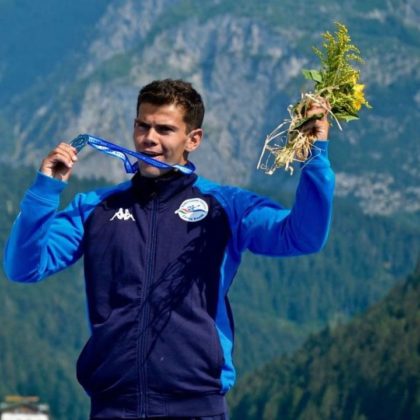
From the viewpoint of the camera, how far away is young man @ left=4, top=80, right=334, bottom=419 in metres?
13.0

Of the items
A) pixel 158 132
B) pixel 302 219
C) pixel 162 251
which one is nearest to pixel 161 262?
pixel 162 251

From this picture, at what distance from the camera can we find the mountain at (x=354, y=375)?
417 feet

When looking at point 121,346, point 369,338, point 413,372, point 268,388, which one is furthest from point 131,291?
point 268,388

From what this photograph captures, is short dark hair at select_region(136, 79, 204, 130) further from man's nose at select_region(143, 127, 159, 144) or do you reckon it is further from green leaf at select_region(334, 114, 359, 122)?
green leaf at select_region(334, 114, 359, 122)

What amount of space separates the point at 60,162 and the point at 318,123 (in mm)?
1351

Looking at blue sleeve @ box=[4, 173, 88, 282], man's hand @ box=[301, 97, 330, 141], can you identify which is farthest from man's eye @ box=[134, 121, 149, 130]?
man's hand @ box=[301, 97, 330, 141]

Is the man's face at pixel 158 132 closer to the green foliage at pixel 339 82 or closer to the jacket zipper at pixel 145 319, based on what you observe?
the jacket zipper at pixel 145 319

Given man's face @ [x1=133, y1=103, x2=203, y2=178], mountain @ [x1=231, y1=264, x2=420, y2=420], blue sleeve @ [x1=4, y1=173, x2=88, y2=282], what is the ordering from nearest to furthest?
1. blue sleeve @ [x1=4, y1=173, x2=88, y2=282]
2. man's face @ [x1=133, y1=103, x2=203, y2=178]
3. mountain @ [x1=231, y1=264, x2=420, y2=420]

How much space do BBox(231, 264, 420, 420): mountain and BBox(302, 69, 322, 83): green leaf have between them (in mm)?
96930

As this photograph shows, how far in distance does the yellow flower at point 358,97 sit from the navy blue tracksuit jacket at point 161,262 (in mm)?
346

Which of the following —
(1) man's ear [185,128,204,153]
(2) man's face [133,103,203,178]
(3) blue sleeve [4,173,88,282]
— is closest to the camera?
(3) blue sleeve [4,173,88,282]

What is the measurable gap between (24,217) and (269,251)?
1.30m

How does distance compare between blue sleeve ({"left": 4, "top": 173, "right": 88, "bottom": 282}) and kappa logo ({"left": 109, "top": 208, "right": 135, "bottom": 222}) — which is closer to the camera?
blue sleeve ({"left": 4, "top": 173, "right": 88, "bottom": 282})

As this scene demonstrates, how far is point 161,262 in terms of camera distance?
43.4 ft
